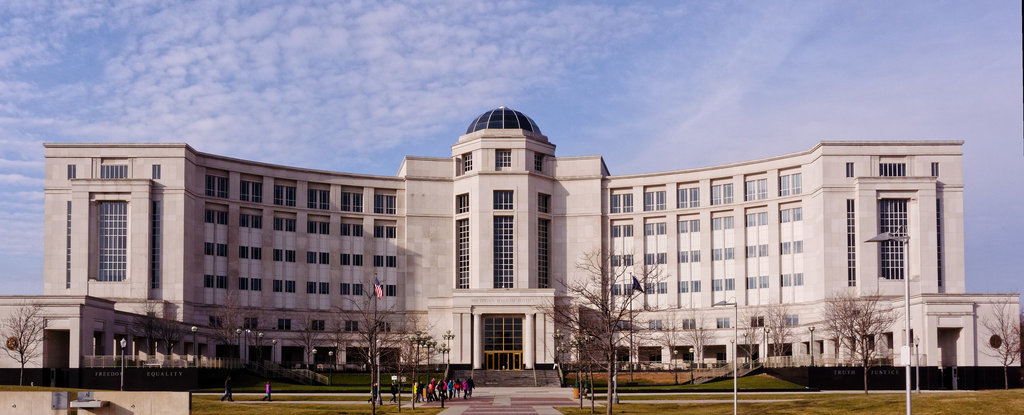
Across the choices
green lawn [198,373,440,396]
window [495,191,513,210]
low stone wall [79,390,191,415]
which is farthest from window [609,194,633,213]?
low stone wall [79,390,191,415]

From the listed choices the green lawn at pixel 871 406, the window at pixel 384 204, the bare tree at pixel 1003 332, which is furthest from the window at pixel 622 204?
the green lawn at pixel 871 406

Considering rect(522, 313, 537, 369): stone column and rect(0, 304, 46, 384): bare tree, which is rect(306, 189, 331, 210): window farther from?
rect(0, 304, 46, 384): bare tree

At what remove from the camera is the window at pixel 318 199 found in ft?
421

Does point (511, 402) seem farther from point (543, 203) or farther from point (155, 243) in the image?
point (543, 203)

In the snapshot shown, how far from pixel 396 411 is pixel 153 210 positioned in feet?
194

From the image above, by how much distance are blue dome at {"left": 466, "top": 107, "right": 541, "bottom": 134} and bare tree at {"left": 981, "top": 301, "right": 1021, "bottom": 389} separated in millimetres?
58389

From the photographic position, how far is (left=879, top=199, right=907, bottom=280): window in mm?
110125

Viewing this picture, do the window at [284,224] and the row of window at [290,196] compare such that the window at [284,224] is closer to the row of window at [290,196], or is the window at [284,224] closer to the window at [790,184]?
the row of window at [290,196]

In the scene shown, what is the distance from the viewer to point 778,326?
114 m

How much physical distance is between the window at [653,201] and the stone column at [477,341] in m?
26.0

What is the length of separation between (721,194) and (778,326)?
18782mm

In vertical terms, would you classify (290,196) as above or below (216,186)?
below

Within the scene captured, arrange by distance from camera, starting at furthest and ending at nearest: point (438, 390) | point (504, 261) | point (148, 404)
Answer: point (504, 261), point (438, 390), point (148, 404)

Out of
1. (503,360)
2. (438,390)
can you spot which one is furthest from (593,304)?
(503,360)
